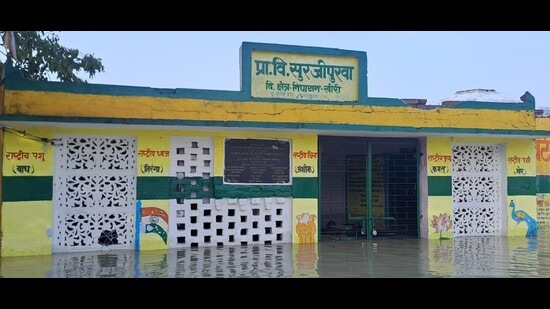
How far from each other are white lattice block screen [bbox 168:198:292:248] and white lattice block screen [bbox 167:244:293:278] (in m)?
0.34

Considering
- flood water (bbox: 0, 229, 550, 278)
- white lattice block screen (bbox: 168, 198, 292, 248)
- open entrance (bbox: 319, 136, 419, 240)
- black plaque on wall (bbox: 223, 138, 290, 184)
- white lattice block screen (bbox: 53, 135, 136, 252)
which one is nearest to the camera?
flood water (bbox: 0, 229, 550, 278)

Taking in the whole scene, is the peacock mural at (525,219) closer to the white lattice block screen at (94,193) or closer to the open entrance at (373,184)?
the open entrance at (373,184)

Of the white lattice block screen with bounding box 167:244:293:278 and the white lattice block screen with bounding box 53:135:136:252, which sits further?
the white lattice block screen with bounding box 53:135:136:252

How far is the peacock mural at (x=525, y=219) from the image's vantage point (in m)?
13.3

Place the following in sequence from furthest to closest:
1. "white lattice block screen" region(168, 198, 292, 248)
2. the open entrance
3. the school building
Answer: the open entrance, "white lattice block screen" region(168, 198, 292, 248), the school building

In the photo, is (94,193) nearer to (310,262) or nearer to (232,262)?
(232,262)

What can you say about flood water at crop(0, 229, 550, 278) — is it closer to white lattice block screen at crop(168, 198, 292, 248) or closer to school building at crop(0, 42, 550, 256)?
white lattice block screen at crop(168, 198, 292, 248)

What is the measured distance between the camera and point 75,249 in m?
10.3

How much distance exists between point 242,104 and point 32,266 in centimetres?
514

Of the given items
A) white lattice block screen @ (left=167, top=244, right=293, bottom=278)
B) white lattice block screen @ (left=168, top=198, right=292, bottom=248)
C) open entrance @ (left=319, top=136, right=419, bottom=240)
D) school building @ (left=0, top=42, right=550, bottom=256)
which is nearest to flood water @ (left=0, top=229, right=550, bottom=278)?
white lattice block screen @ (left=167, top=244, right=293, bottom=278)

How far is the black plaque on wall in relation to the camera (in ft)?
37.3

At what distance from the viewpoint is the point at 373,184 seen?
13344mm
